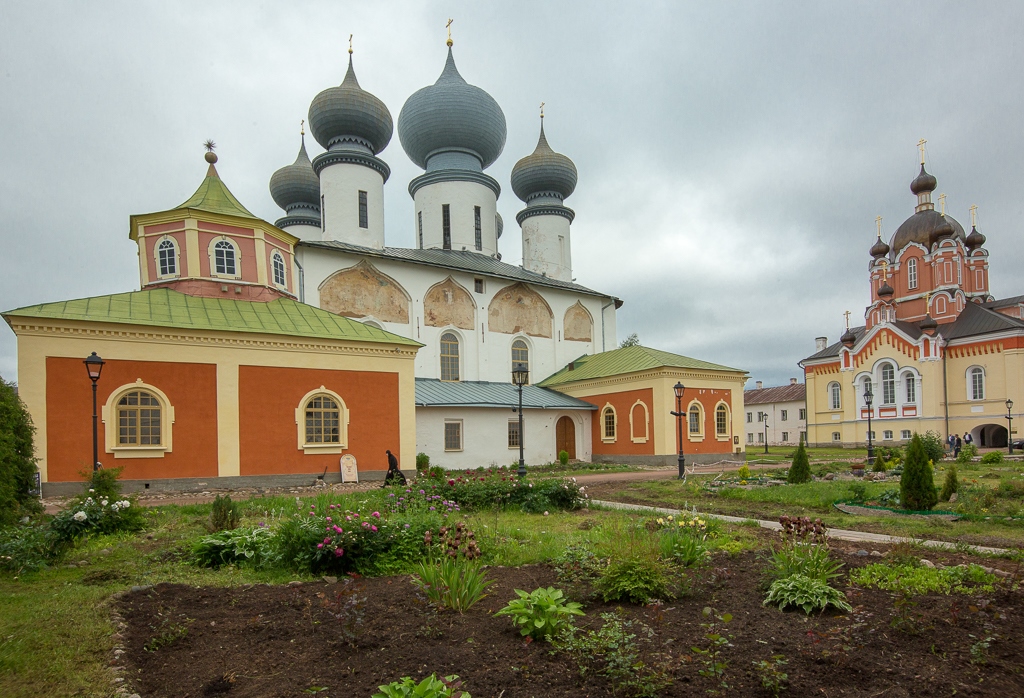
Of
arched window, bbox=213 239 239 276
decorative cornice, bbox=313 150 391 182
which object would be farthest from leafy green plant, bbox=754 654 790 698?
decorative cornice, bbox=313 150 391 182

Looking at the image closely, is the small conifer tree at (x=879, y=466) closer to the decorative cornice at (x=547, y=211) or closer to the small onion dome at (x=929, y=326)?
the decorative cornice at (x=547, y=211)

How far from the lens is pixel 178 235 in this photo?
18484 millimetres

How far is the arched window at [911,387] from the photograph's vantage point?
120 ft

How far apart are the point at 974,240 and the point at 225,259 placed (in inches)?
1844

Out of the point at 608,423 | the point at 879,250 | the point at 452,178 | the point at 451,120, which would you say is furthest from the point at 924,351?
the point at 451,120

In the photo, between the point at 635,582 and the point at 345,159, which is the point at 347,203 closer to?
the point at 345,159

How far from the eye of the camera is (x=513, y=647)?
4164 mm

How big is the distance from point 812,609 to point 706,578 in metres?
1.14

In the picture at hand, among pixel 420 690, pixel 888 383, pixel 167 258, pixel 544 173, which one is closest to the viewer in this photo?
pixel 420 690

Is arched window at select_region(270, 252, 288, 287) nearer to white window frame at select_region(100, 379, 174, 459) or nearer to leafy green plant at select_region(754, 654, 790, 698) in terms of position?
white window frame at select_region(100, 379, 174, 459)

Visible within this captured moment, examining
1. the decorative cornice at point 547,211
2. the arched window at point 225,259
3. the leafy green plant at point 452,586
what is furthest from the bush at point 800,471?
the decorative cornice at point 547,211

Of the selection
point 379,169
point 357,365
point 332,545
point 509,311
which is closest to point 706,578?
point 332,545

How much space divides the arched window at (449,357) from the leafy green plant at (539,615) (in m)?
22.5

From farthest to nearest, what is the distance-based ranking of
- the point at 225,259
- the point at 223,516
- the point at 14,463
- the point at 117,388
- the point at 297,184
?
the point at 297,184, the point at 225,259, the point at 117,388, the point at 223,516, the point at 14,463
